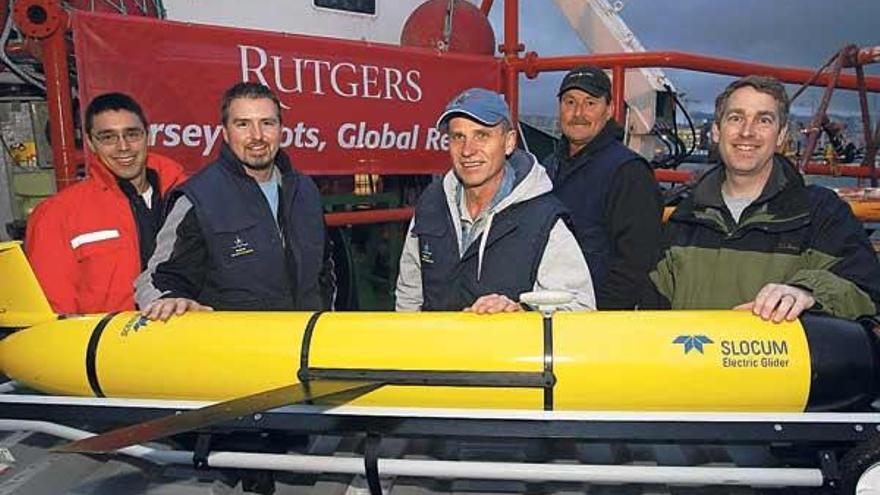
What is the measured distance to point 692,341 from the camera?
6.95 feet

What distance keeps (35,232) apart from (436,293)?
5.29ft

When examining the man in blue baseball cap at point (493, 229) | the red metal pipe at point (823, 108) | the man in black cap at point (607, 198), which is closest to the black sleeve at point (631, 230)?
the man in black cap at point (607, 198)

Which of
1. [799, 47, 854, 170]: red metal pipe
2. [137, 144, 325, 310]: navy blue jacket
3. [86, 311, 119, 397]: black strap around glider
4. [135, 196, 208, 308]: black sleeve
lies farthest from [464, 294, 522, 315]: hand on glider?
[799, 47, 854, 170]: red metal pipe

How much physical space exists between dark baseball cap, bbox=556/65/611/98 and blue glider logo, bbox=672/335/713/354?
1.50 metres

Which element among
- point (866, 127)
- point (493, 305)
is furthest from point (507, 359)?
point (866, 127)

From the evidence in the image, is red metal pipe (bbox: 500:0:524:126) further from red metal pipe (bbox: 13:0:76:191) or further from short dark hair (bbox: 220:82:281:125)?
red metal pipe (bbox: 13:0:76:191)

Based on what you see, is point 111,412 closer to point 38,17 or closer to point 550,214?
point 550,214

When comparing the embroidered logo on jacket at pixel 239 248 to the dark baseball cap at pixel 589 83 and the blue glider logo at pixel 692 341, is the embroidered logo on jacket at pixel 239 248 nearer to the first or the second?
the blue glider logo at pixel 692 341

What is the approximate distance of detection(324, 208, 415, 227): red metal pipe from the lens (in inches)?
168

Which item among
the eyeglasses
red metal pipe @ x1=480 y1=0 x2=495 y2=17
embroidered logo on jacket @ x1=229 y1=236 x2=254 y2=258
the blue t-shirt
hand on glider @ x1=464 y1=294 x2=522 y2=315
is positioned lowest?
hand on glider @ x1=464 y1=294 x2=522 y2=315

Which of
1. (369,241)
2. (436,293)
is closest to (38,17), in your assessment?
(436,293)

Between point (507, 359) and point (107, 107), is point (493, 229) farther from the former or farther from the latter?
point (107, 107)

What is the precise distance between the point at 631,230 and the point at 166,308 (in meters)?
1.85

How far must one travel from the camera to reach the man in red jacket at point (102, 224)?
2.78m
